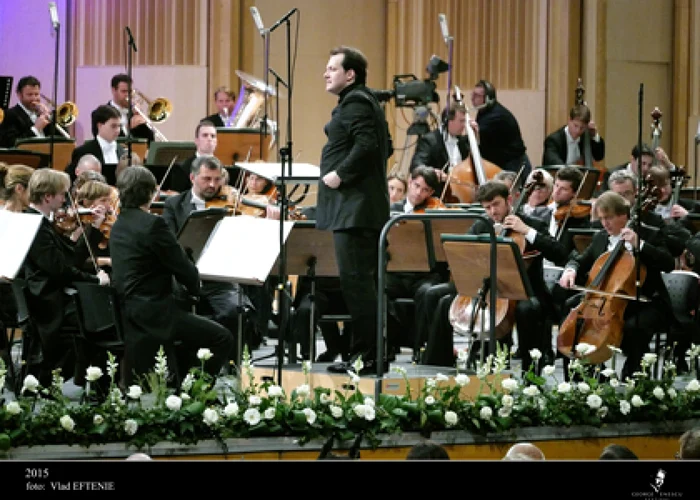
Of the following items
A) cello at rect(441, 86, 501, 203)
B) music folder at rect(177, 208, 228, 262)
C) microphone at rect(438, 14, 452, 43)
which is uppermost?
microphone at rect(438, 14, 452, 43)

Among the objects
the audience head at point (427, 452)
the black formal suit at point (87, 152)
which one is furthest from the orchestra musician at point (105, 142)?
the audience head at point (427, 452)

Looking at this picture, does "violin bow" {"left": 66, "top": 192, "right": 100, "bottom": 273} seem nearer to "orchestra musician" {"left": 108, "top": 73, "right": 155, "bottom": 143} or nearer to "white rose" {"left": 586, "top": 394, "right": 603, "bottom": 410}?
"white rose" {"left": 586, "top": 394, "right": 603, "bottom": 410}

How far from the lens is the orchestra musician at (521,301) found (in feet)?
20.7

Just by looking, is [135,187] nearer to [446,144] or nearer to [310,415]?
[310,415]

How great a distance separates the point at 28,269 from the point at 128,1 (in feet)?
17.8

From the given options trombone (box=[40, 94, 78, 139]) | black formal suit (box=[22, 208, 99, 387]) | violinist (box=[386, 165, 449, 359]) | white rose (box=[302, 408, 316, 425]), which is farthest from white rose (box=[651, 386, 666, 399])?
trombone (box=[40, 94, 78, 139])

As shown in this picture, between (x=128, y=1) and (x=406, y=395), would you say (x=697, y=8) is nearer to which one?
(x=128, y=1)

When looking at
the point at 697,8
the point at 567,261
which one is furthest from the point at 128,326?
the point at 697,8

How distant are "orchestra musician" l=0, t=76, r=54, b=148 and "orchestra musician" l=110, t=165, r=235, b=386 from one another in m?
4.11

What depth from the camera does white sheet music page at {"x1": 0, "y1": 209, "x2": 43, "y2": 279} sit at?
5.46m

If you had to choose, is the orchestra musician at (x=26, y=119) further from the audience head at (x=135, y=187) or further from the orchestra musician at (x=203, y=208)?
the audience head at (x=135, y=187)

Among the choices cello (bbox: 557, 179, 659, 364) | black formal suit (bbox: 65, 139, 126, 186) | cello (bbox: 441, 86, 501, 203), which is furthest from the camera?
cello (bbox: 441, 86, 501, 203)

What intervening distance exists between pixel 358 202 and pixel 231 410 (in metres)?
1.23
